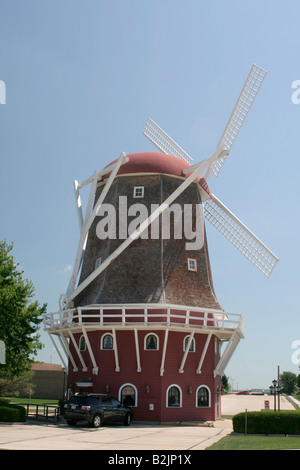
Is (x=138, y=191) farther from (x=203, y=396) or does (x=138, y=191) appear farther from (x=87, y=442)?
(x=87, y=442)

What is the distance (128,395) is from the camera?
26969 millimetres

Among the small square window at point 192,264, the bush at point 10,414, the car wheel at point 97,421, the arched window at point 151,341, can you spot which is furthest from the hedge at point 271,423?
the small square window at point 192,264

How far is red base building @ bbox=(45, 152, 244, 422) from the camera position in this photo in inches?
1057

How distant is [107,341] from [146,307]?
336 centimetres

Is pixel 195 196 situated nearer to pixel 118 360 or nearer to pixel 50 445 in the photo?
pixel 118 360

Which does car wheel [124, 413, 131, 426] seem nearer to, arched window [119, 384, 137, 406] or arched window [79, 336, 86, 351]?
arched window [119, 384, 137, 406]

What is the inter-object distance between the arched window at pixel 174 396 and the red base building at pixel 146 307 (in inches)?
2.0

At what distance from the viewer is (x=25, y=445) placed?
1482cm

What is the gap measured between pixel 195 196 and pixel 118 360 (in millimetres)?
11303

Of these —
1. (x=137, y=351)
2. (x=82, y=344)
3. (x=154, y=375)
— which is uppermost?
(x=82, y=344)

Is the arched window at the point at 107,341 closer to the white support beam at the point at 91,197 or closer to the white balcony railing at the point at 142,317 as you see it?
the white balcony railing at the point at 142,317

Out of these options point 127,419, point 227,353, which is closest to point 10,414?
point 127,419

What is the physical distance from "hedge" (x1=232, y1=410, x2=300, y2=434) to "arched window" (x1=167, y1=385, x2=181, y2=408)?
228 inches

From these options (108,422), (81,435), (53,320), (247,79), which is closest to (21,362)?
(53,320)
